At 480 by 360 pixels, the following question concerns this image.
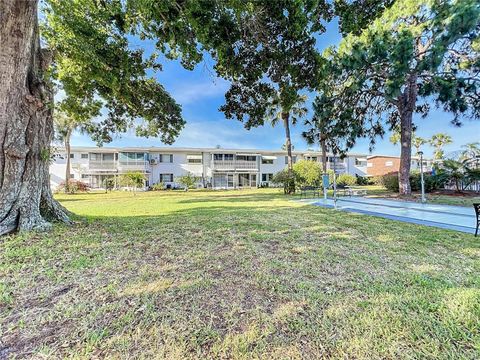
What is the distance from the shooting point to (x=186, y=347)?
1.90 meters

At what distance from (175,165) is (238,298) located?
32.0m

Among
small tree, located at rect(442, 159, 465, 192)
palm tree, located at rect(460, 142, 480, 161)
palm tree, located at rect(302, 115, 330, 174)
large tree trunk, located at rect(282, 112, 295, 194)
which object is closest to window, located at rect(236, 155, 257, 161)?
large tree trunk, located at rect(282, 112, 295, 194)

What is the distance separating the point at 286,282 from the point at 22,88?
6653 millimetres

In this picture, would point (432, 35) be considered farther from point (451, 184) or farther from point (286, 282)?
point (286, 282)

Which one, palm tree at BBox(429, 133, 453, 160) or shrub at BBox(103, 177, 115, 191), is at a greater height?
palm tree at BBox(429, 133, 453, 160)

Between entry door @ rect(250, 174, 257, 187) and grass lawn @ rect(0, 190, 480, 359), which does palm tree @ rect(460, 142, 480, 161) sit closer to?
grass lawn @ rect(0, 190, 480, 359)

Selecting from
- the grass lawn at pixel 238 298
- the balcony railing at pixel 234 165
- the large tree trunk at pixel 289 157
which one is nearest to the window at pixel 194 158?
the balcony railing at pixel 234 165

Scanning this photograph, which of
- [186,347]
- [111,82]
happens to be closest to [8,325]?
[186,347]

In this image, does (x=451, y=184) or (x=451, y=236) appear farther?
(x=451, y=184)

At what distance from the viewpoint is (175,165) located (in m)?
33.1

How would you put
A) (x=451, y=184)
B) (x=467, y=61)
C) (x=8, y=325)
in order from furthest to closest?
(x=451, y=184) → (x=467, y=61) → (x=8, y=325)

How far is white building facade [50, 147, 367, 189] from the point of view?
3127 cm

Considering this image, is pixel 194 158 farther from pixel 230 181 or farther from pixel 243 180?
pixel 243 180

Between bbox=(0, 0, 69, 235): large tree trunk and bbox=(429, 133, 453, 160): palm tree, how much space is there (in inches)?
1631
